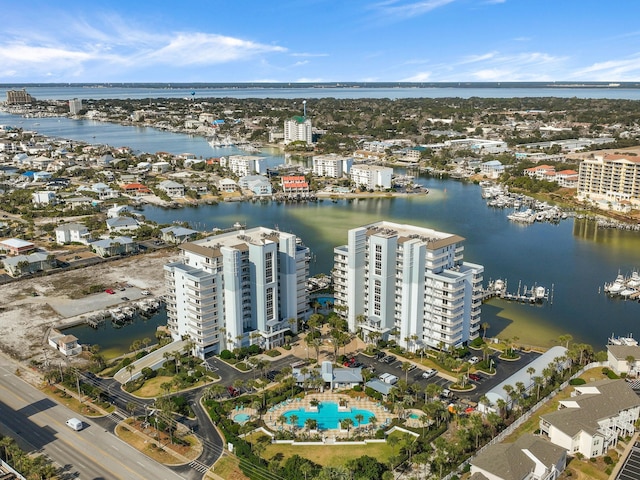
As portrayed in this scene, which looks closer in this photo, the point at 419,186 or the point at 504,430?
the point at 504,430

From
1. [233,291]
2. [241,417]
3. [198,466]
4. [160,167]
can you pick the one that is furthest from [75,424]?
[160,167]

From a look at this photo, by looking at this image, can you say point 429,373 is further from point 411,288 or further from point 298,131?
point 298,131

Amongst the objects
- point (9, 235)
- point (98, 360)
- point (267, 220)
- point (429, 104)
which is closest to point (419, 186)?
point (267, 220)

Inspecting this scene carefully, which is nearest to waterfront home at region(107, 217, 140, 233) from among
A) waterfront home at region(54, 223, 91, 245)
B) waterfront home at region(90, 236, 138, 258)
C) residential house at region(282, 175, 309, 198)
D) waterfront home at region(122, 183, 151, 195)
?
waterfront home at region(54, 223, 91, 245)

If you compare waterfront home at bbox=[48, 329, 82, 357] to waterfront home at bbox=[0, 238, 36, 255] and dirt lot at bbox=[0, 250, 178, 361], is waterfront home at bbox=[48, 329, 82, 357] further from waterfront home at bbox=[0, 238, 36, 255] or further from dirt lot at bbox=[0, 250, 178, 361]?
waterfront home at bbox=[0, 238, 36, 255]

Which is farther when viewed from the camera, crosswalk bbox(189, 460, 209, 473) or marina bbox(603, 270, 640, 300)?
marina bbox(603, 270, 640, 300)

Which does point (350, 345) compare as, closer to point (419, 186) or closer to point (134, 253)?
point (134, 253)
